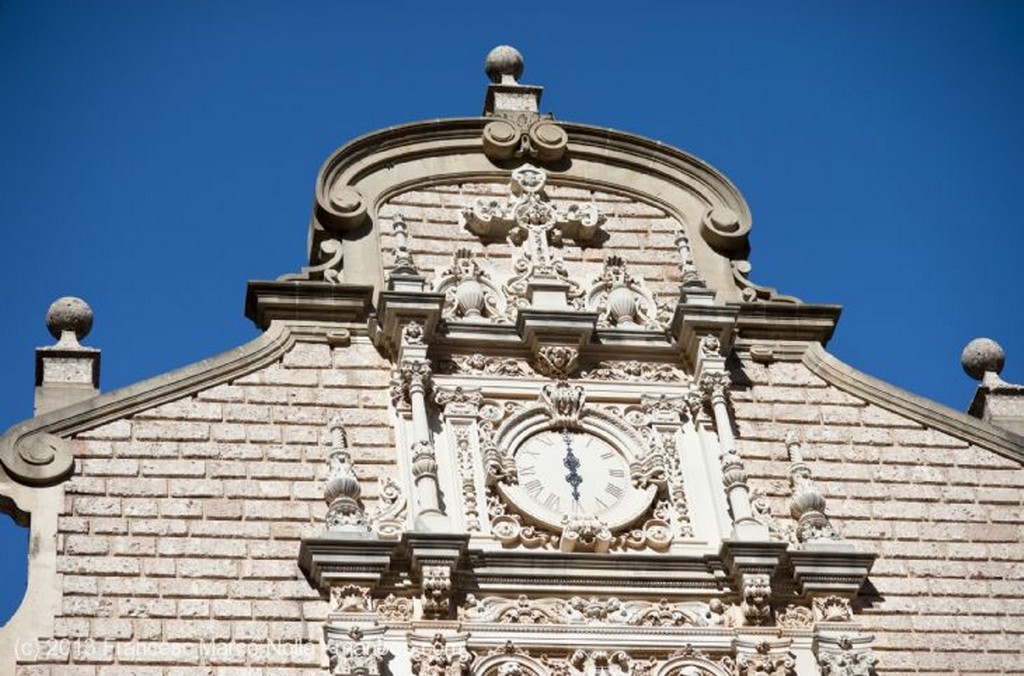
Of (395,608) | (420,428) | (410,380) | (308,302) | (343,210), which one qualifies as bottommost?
(395,608)

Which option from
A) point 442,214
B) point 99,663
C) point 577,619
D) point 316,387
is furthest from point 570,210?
point 99,663

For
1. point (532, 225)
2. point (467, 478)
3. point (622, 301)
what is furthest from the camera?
point (532, 225)

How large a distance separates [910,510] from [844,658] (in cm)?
220

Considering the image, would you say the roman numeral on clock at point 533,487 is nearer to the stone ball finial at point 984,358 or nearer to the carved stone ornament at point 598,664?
the carved stone ornament at point 598,664

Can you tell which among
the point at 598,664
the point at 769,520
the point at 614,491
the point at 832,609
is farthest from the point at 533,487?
the point at 832,609

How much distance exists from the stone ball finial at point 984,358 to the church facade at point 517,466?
0.09 feet

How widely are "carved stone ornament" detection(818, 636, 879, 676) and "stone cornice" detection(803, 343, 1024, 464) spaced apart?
121 inches

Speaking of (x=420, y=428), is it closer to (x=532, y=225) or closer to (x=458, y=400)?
(x=458, y=400)

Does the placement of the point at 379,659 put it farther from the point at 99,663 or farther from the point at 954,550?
the point at 954,550

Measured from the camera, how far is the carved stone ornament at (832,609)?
22.0 metres

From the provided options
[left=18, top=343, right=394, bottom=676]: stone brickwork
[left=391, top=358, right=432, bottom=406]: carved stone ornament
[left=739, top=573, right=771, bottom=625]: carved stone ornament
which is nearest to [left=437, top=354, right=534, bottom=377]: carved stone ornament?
[left=391, top=358, right=432, bottom=406]: carved stone ornament

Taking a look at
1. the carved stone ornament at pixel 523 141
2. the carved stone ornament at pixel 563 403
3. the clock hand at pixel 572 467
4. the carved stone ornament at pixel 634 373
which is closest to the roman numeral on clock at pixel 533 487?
the clock hand at pixel 572 467

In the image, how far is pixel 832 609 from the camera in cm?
2206

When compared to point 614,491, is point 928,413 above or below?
above
